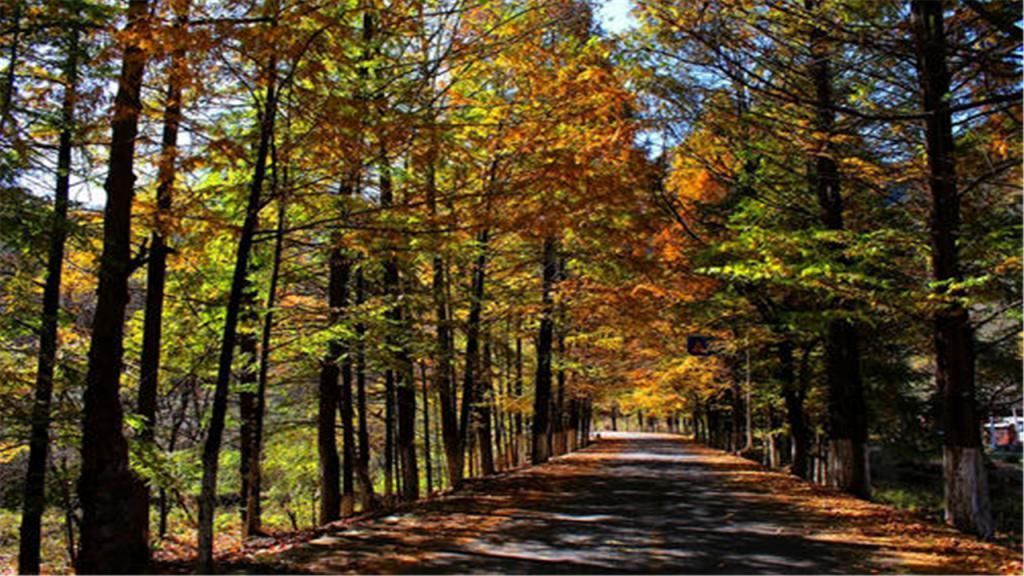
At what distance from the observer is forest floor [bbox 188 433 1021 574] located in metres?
7.48

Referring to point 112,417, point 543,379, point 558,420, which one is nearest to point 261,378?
point 112,417

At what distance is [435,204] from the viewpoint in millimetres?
9109

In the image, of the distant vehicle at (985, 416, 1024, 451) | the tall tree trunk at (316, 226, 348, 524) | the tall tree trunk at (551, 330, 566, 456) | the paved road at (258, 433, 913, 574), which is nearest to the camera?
the paved road at (258, 433, 913, 574)

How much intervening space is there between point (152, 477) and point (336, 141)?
3985mm

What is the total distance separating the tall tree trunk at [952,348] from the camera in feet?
33.0

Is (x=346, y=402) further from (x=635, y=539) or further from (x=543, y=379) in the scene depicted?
(x=543, y=379)

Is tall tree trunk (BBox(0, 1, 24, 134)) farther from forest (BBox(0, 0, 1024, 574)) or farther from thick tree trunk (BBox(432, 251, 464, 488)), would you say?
thick tree trunk (BBox(432, 251, 464, 488))

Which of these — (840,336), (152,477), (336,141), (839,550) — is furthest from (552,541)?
(840,336)

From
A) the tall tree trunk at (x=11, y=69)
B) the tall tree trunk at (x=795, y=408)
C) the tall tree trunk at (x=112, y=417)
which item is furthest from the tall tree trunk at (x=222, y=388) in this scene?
the tall tree trunk at (x=795, y=408)

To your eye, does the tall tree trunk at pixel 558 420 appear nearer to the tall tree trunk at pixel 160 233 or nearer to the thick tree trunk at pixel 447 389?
the thick tree trunk at pixel 447 389

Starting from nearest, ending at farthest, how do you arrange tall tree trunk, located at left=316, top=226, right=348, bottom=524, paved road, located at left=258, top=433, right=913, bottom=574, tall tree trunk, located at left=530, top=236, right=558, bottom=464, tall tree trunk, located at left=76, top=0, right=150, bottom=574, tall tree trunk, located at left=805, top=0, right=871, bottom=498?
1. tall tree trunk, located at left=76, top=0, right=150, bottom=574
2. paved road, located at left=258, top=433, right=913, bottom=574
3. tall tree trunk, located at left=316, top=226, right=348, bottom=524
4. tall tree trunk, located at left=805, top=0, right=871, bottom=498
5. tall tree trunk, located at left=530, top=236, right=558, bottom=464

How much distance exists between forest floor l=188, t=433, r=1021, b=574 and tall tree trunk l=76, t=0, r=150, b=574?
105 centimetres

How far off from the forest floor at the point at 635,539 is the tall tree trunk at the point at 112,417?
3.45 feet

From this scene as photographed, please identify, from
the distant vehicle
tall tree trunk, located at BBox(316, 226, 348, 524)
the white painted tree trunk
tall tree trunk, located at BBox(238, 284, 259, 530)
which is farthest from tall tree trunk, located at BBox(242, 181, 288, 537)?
the distant vehicle
